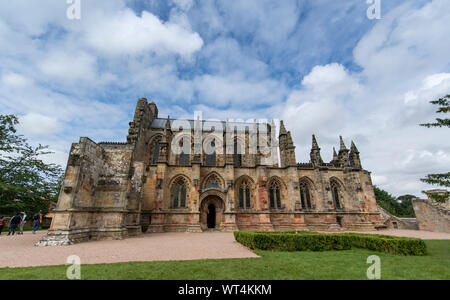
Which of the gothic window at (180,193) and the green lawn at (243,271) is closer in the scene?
the green lawn at (243,271)

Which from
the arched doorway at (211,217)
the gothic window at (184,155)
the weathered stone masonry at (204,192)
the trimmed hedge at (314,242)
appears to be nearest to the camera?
the trimmed hedge at (314,242)

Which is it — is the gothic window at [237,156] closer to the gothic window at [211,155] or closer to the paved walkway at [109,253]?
the gothic window at [211,155]

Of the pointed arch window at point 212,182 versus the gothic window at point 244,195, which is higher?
the pointed arch window at point 212,182

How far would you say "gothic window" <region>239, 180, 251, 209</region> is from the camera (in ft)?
66.7

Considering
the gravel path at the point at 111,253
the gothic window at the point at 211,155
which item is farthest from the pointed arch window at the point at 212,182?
the gravel path at the point at 111,253

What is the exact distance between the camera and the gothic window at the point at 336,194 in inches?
878

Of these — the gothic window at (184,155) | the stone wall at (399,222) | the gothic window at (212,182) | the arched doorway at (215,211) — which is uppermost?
the gothic window at (184,155)

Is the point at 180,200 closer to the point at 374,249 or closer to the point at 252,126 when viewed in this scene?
the point at 374,249

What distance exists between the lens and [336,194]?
22688mm

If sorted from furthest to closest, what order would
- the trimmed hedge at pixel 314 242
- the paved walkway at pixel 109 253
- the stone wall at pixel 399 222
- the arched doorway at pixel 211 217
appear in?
the stone wall at pixel 399 222 < the arched doorway at pixel 211 217 < the trimmed hedge at pixel 314 242 < the paved walkway at pixel 109 253
